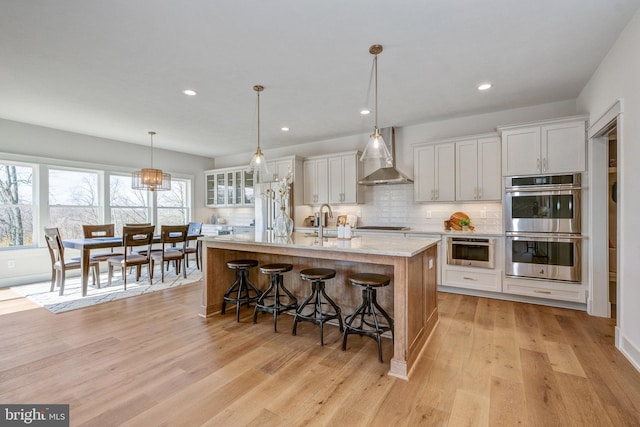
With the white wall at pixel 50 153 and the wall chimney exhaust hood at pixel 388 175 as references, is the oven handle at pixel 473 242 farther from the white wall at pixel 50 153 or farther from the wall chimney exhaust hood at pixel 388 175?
the white wall at pixel 50 153

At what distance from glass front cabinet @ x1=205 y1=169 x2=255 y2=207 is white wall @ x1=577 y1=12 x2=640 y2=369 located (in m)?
5.92

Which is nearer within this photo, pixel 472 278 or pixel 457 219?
pixel 472 278

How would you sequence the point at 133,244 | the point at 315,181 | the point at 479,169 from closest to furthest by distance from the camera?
the point at 479,169
the point at 133,244
the point at 315,181

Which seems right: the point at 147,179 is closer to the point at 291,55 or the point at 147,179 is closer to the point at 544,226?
the point at 291,55

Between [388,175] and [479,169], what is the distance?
4.30ft

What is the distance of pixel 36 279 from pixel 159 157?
124 inches

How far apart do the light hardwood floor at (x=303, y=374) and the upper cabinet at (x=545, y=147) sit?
1.80 m

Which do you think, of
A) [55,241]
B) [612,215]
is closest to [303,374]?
[55,241]

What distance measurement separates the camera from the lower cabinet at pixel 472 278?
3.97 m

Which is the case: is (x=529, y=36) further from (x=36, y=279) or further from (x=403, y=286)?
(x=36, y=279)

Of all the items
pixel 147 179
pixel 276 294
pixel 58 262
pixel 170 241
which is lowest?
pixel 276 294

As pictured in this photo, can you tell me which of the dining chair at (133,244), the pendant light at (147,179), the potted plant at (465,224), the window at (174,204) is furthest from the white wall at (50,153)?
the potted plant at (465,224)

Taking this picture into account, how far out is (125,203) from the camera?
6.19 meters

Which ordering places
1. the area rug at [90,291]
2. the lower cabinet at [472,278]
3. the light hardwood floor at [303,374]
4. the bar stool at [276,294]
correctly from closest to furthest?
1. the light hardwood floor at [303,374]
2. the bar stool at [276,294]
3. the area rug at [90,291]
4. the lower cabinet at [472,278]
